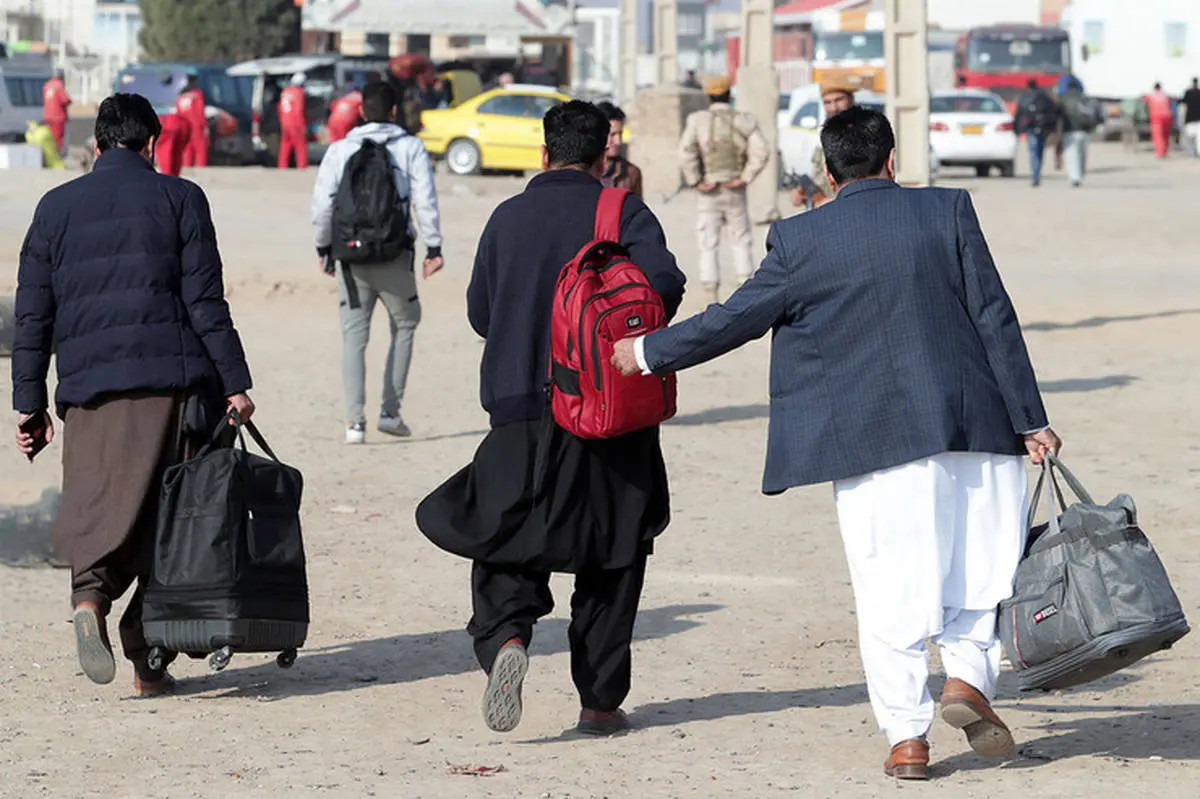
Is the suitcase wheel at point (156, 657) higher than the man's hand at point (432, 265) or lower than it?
lower

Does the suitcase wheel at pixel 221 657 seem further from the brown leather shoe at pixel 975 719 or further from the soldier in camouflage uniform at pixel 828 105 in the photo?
the soldier in camouflage uniform at pixel 828 105

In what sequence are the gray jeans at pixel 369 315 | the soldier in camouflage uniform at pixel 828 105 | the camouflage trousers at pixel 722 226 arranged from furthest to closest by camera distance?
the camouflage trousers at pixel 722 226 < the soldier in camouflage uniform at pixel 828 105 < the gray jeans at pixel 369 315

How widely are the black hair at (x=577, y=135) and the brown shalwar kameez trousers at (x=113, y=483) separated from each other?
4.24ft

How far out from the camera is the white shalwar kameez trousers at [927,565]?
17.5 feet

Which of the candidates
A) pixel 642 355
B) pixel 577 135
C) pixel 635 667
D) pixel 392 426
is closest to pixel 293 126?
pixel 392 426

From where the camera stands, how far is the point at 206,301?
6.37m

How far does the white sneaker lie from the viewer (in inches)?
459

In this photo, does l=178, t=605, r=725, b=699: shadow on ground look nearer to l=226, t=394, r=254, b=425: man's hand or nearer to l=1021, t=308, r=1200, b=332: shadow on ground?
l=226, t=394, r=254, b=425: man's hand

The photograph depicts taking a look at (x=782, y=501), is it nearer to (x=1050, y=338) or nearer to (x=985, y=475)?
(x=985, y=475)

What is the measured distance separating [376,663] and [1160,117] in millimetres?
Result: 36683

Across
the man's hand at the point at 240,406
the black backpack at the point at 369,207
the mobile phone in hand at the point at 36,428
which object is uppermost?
the black backpack at the point at 369,207

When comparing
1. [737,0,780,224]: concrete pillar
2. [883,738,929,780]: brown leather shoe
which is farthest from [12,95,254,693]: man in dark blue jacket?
[737,0,780,224]: concrete pillar

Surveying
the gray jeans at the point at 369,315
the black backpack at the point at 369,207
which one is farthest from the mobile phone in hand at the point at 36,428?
the gray jeans at the point at 369,315

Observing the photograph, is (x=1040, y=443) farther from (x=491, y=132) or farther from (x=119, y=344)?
(x=491, y=132)
